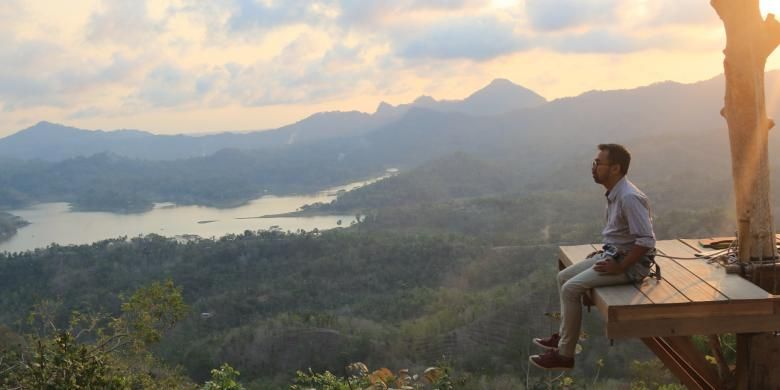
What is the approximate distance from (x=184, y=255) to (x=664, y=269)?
4474 cm

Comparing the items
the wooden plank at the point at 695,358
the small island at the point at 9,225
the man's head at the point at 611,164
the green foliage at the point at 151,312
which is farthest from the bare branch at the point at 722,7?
the small island at the point at 9,225

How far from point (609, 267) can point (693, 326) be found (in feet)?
1.55

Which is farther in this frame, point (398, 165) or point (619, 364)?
point (398, 165)

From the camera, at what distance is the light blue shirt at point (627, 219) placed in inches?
114

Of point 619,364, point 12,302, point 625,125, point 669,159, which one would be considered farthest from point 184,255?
point 625,125

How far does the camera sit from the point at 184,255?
147 ft

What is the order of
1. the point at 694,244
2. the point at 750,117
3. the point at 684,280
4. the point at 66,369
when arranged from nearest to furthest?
the point at 684,280
the point at 750,117
the point at 694,244
the point at 66,369

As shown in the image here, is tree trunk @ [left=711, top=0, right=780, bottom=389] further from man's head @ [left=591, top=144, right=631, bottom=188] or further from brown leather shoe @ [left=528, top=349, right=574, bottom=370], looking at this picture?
brown leather shoe @ [left=528, top=349, right=574, bottom=370]

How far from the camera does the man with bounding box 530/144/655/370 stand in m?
2.86

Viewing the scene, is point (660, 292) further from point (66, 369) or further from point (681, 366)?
point (66, 369)

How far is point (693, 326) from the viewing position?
8.03 feet

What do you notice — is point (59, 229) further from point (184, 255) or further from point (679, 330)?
point (679, 330)

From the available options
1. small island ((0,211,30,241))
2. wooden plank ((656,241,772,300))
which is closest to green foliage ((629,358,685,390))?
wooden plank ((656,241,772,300))

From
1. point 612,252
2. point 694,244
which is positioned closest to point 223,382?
point 612,252
